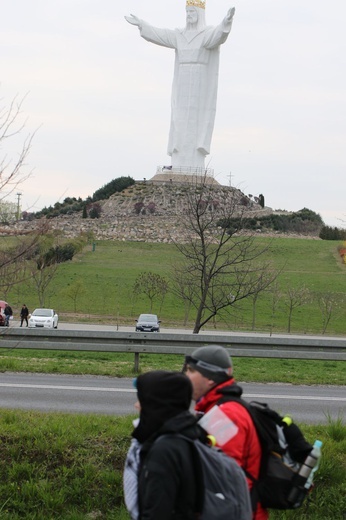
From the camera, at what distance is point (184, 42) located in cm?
6469

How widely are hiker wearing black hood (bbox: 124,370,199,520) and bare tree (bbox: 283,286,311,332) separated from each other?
127 ft

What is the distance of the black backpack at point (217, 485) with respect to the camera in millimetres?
3549

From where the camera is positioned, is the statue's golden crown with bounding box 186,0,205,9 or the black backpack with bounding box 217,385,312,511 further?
the statue's golden crown with bounding box 186,0,205,9

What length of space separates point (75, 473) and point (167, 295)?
131 feet

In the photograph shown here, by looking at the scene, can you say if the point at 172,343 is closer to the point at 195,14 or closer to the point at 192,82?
the point at 192,82

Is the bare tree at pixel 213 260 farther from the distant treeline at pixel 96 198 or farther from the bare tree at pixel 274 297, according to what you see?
the distant treeline at pixel 96 198

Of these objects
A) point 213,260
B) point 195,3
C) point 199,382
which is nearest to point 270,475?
point 199,382

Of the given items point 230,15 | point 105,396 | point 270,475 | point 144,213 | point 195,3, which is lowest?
point 105,396

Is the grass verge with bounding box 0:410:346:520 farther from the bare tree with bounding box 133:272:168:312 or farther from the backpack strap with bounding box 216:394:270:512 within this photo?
the bare tree with bounding box 133:272:168:312

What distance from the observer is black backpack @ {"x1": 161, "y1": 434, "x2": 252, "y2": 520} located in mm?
3549

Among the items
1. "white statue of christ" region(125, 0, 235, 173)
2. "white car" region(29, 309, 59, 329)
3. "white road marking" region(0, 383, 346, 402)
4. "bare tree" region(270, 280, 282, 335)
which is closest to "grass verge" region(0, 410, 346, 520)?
"white road marking" region(0, 383, 346, 402)

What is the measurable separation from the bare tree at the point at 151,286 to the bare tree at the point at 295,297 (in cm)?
673

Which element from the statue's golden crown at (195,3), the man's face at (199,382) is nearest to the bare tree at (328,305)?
the statue's golden crown at (195,3)

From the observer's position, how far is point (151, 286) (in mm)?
43531
